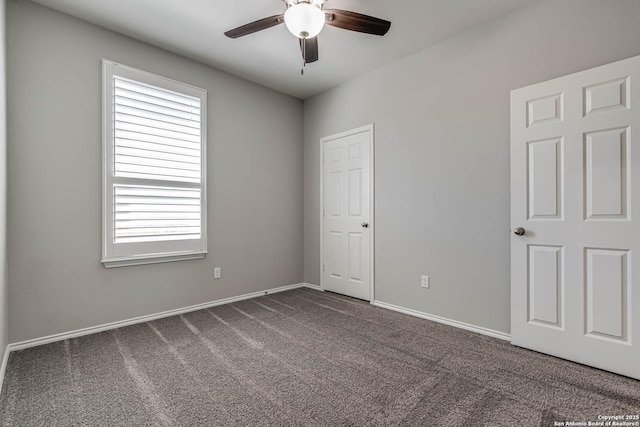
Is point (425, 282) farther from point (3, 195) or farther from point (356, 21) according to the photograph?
point (3, 195)

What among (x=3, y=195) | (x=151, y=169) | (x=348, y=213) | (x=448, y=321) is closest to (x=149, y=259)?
(x=151, y=169)

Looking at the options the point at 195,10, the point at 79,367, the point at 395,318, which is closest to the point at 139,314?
the point at 79,367

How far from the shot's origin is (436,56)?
Result: 301cm

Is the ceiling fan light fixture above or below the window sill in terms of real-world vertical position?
above

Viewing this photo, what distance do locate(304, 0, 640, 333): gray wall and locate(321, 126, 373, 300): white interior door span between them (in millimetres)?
164

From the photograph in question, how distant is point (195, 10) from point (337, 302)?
3.24 m

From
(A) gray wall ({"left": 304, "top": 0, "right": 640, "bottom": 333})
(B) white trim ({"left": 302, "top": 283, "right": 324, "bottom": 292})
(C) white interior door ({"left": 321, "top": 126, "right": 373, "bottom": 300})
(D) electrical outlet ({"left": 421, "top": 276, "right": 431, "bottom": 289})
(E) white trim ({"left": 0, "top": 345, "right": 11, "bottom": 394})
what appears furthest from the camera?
(B) white trim ({"left": 302, "top": 283, "right": 324, "bottom": 292})

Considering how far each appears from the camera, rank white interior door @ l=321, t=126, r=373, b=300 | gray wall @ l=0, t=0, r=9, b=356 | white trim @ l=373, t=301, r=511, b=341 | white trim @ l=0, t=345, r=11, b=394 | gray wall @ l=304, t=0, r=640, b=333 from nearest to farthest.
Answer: white trim @ l=0, t=345, r=11, b=394 < gray wall @ l=0, t=0, r=9, b=356 < gray wall @ l=304, t=0, r=640, b=333 < white trim @ l=373, t=301, r=511, b=341 < white interior door @ l=321, t=126, r=373, b=300

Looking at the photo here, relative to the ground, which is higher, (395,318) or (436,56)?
(436,56)

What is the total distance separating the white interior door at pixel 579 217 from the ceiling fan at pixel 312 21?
136cm

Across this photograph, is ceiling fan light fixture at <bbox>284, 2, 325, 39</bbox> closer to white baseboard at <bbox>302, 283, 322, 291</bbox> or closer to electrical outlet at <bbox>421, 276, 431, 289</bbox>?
electrical outlet at <bbox>421, 276, 431, 289</bbox>

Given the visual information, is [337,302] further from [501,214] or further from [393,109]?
[393,109]

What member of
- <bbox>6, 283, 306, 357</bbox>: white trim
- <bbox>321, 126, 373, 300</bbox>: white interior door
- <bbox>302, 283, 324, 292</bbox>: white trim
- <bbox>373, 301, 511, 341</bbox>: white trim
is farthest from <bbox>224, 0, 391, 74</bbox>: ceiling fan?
<bbox>302, 283, 324, 292</bbox>: white trim

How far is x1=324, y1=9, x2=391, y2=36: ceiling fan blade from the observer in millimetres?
1978
